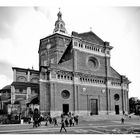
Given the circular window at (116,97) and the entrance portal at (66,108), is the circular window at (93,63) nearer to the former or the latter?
the circular window at (116,97)

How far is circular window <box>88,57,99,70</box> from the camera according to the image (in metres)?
30.6

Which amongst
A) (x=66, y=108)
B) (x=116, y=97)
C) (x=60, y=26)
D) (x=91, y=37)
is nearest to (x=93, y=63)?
(x=91, y=37)

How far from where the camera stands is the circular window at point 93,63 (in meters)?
30.6

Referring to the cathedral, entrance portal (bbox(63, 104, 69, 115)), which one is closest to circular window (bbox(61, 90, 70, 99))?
the cathedral

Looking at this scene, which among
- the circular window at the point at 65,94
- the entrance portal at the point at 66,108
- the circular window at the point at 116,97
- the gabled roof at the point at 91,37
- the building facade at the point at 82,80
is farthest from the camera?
the circular window at the point at 116,97

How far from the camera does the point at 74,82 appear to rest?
90.7 ft

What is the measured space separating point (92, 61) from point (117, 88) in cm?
586

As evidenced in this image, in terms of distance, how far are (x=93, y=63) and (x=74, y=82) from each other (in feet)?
17.2

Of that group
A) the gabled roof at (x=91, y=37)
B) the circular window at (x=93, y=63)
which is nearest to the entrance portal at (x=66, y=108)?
the circular window at (x=93, y=63)
